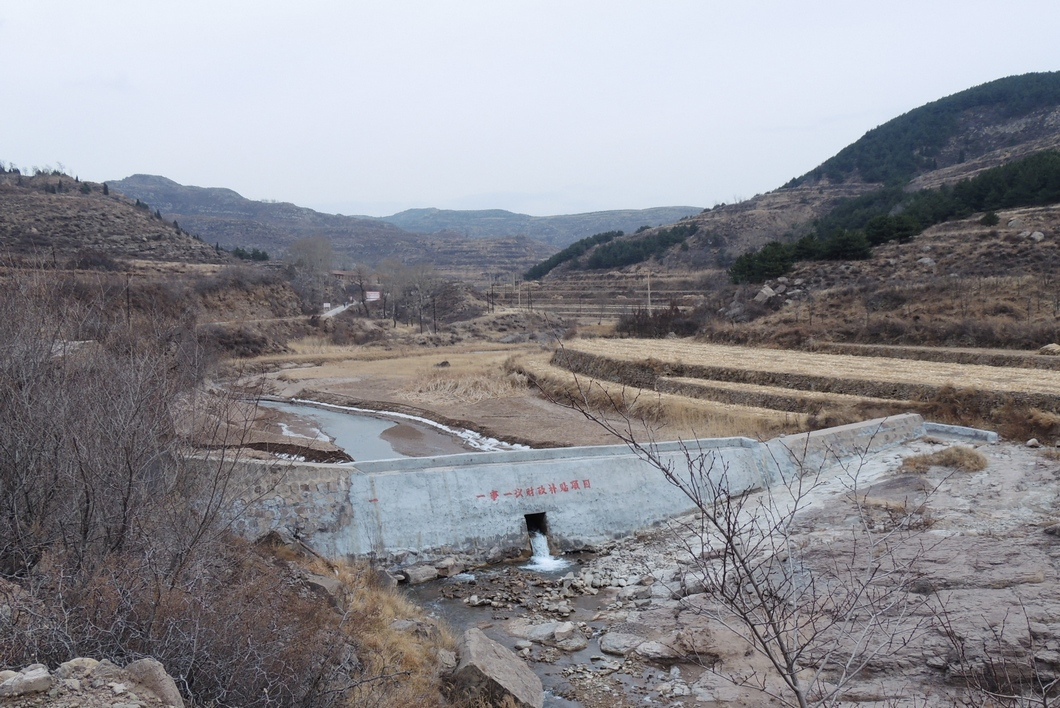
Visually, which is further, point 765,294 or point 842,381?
point 765,294

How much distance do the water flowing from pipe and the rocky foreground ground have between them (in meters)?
0.35

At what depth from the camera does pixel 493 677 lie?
29.5 feet

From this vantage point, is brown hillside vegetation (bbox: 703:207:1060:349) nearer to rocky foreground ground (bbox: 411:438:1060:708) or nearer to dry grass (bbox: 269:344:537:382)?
dry grass (bbox: 269:344:537:382)

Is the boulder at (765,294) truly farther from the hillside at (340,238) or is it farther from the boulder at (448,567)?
the hillside at (340,238)

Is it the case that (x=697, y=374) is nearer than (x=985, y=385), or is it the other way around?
(x=985, y=385)

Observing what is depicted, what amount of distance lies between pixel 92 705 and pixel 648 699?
6.65 metres

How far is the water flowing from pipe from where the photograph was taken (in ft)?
47.7

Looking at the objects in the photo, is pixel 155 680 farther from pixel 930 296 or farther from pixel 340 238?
pixel 340 238

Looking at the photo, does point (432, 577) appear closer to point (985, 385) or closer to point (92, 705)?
point (92, 705)

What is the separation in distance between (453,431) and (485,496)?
490 inches

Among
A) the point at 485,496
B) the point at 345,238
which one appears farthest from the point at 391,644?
the point at 345,238

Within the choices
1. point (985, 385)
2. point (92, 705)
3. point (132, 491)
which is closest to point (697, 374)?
point (985, 385)

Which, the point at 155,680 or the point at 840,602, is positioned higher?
the point at 155,680

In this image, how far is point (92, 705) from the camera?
4.99m
